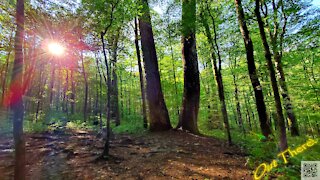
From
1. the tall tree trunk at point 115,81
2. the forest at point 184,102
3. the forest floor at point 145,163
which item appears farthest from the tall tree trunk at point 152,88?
the forest floor at point 145,163

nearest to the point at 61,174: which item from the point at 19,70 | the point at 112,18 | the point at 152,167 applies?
the point at 152,167

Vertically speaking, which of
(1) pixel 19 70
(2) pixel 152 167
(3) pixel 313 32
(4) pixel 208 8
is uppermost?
(4) pixel 208 8

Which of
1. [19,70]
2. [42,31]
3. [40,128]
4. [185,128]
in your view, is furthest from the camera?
[40,128]

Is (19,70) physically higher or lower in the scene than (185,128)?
higher

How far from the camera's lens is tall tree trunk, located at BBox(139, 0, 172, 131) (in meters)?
8.37

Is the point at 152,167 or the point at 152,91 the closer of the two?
the point at 152,167

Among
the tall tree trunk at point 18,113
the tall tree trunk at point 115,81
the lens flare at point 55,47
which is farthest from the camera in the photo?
the lens flare at point 55,47

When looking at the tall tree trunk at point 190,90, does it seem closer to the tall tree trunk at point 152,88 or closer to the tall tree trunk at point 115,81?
the tall tree trunk at point 152,88

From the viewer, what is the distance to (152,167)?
442cm

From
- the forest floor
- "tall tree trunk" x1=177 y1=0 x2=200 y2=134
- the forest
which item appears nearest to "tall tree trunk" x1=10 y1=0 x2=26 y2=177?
the forest

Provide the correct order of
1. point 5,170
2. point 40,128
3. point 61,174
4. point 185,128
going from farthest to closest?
point 40,128, point 185,128, point 5,170, point 61,174

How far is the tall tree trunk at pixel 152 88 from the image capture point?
8367 mm

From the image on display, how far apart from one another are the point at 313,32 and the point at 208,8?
154 inches

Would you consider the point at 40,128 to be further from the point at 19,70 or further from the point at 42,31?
the point at 19,70
